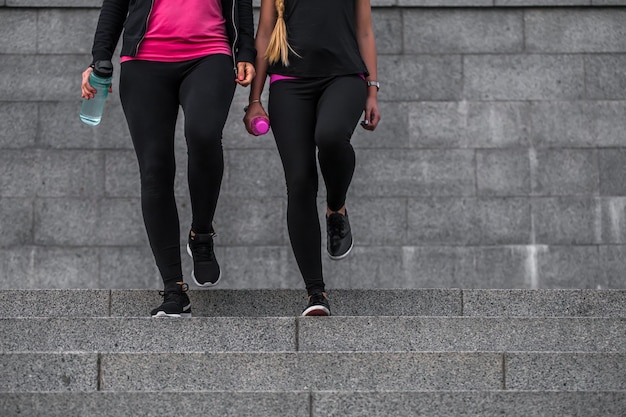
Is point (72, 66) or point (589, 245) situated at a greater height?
point (72, 66)

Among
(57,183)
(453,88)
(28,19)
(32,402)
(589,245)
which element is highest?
(28,19)

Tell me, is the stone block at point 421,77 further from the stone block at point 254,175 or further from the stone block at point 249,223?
the stone block at point 249,223

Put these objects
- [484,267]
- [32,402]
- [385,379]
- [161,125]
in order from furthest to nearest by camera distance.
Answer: [484,267] < [161,125] < [385,379] < [32,402]

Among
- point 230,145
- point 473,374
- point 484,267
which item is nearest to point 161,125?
point 473,374

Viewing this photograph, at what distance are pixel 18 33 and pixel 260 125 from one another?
4.07 metres

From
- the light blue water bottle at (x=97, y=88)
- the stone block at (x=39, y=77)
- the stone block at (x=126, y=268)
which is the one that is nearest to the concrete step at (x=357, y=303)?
the light blue water bottle at (x=97, y=88)

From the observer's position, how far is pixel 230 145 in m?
8.80

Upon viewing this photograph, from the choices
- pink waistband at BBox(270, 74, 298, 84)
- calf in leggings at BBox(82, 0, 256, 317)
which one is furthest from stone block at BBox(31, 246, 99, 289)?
pink waistband at BBox(270, 74, 298, 84)

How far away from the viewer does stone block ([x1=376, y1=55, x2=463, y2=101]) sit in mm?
8891

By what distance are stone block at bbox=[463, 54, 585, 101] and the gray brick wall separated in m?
0.01

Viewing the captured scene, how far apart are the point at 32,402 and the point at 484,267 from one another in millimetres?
4929

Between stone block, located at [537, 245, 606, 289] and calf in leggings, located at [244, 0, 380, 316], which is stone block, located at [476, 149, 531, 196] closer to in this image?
stone block, located at [537, 245, 606, 289]

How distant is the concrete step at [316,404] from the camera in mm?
4445

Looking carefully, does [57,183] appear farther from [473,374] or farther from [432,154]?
[473,374]
